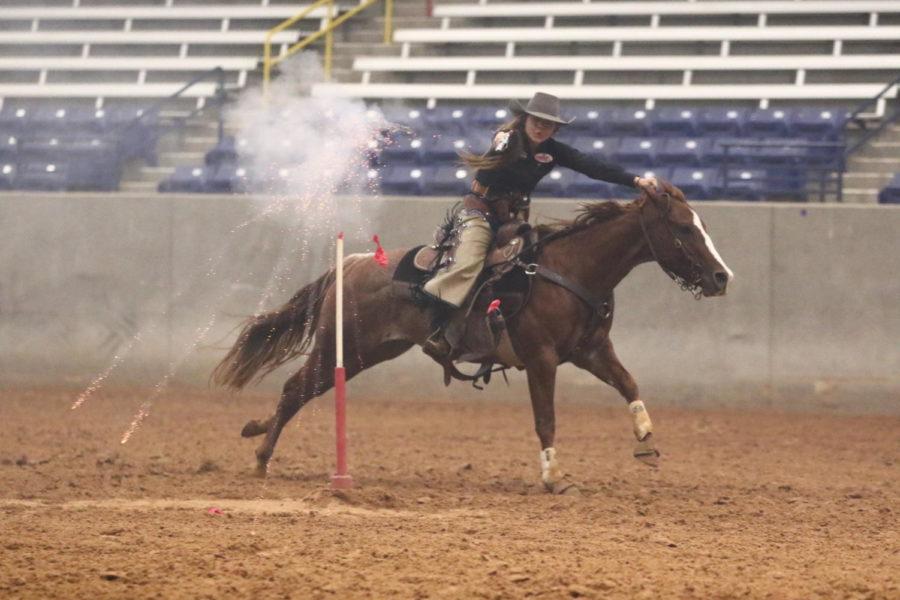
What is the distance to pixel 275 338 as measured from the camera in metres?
9.68

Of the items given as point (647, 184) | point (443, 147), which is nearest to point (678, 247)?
point (647, 184)

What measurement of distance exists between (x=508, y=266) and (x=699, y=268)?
1.19m

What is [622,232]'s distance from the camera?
8.70 metres

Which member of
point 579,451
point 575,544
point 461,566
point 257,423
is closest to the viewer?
point 461,566

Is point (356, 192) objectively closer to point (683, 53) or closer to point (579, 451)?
point (579, 451)

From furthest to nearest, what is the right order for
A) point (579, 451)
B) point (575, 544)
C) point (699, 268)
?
1. point (579, 451)
2. point (699, 268)
3. point (575, 544)

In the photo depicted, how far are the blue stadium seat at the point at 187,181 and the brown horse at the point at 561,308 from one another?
21.2ft

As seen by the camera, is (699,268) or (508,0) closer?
(699,268)

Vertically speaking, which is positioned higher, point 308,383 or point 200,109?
point 200,109

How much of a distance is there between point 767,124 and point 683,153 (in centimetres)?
108

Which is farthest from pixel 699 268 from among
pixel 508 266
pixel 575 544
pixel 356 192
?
pixel 356 192

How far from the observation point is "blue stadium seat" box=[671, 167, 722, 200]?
47.6 ft

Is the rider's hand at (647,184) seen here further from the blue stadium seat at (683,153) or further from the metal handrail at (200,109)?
the metal handrail at (200,109)

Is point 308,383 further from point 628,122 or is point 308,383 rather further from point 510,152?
point 628,122
